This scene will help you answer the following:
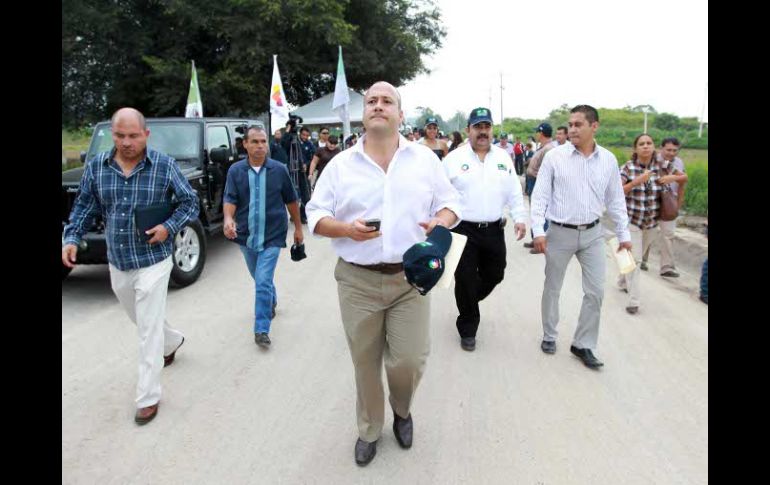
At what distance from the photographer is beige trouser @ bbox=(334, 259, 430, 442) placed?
2.91m

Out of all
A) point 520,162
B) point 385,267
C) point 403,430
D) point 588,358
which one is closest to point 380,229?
point 385,267

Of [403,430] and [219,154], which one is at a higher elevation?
[219,154]

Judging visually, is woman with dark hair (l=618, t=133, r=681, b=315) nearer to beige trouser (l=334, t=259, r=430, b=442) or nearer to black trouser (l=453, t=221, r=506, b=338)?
black trouser (l=453, t=221, r=506, b=338)

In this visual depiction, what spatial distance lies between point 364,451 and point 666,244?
5.87 m

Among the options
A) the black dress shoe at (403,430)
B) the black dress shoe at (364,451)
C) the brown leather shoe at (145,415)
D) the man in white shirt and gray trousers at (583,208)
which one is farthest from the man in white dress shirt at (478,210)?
the brown leather shoe at (145,415)

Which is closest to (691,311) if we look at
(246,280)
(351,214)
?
(351,214)

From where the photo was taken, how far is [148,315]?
3551 millimetres

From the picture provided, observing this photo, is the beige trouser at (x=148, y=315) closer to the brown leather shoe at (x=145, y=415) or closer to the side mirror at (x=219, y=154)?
the brown leather shoe at (x=145, y=415)

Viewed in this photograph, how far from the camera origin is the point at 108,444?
323 centimetres

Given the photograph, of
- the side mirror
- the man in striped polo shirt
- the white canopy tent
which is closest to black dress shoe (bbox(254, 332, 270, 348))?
the man in striped polo shirt

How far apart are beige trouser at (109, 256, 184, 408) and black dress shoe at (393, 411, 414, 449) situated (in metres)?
1.61

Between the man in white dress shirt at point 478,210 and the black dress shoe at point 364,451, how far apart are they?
1.77 metres

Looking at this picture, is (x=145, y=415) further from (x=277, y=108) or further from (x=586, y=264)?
(x=277, y=108)
